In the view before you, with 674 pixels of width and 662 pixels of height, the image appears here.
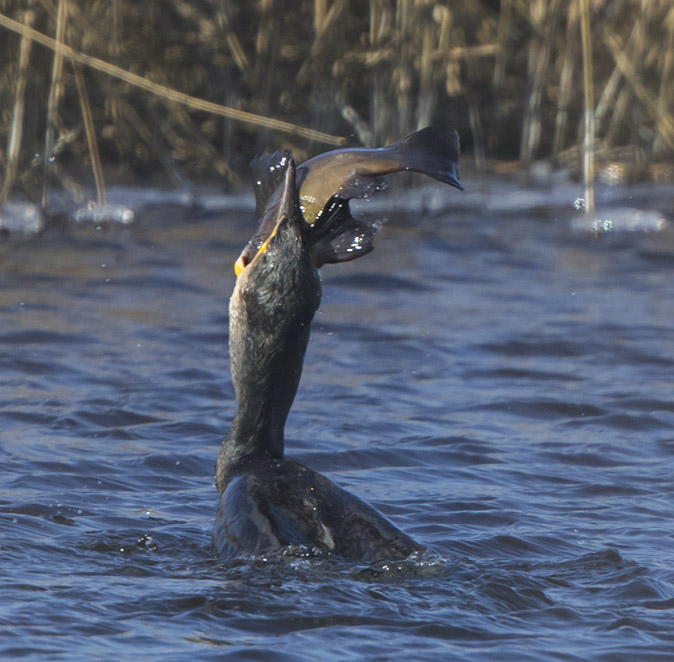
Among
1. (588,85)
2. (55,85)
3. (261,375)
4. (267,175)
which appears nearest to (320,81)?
(55,85)

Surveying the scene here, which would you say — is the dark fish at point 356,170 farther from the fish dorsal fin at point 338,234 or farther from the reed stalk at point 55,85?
the reed stalk at point 55,85

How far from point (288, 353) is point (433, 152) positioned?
2.16 ft

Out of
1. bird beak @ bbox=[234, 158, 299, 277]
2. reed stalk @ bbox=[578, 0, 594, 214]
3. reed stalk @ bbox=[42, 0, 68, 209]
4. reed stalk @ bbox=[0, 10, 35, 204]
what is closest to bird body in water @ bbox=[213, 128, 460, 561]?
bird beak @ bbox=[234, 158, 299, 277]

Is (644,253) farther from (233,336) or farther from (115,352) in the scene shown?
(233,336)

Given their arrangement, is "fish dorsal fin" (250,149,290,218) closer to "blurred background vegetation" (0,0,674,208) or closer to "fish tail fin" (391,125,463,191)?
"fish tail fin" (391,125,463,191)

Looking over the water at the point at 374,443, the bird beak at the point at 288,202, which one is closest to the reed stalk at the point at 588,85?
the water at the point at 374,443

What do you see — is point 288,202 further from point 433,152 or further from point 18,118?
point 18,118

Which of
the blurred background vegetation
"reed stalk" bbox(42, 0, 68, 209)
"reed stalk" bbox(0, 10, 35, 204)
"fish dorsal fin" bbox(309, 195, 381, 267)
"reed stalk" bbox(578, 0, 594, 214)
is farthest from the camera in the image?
the blurred background vegetation

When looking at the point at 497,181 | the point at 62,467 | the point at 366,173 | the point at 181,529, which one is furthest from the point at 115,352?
the point at 497,181

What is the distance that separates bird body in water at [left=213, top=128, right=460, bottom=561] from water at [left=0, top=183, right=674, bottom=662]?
2.9 inches

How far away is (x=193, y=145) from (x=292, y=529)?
7.13 meters

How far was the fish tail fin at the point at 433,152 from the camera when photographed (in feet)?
Result: 10.4

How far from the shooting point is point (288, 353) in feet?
11.4

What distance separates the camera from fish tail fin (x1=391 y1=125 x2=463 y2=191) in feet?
10.4
